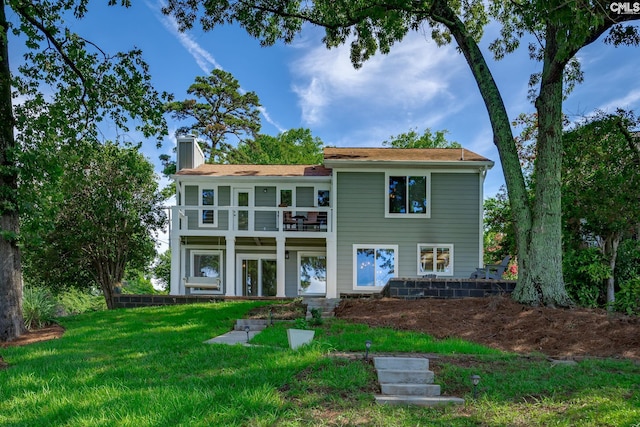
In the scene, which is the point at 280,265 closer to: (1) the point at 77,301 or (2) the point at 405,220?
(2) the point at 405,220

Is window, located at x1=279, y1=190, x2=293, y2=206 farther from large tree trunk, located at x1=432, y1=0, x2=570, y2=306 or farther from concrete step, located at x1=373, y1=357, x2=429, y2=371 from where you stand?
concrete step, located at x1=373, y1=357, x2=429, y2=371

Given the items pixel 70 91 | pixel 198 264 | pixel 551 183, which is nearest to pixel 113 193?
pixel 198 264

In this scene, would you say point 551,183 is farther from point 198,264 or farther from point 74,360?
point 198,264

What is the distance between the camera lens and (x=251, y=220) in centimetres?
1580

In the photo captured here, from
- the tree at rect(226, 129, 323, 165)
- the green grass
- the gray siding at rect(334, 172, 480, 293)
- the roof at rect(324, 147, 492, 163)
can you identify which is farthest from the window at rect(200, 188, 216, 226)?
the tree at rect(226, 129, 323, 165)

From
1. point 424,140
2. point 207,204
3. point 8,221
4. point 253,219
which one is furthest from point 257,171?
point 424,140

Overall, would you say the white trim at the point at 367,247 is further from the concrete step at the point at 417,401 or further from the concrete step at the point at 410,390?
the concrete step at the point at 417,401

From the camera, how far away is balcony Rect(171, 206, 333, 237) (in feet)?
50.4

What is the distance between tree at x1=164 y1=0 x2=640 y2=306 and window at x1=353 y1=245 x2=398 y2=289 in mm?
6469

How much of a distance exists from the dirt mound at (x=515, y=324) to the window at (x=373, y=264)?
5.81m

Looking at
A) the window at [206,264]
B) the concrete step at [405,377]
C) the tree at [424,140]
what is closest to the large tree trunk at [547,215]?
the concrete step at [405,377]

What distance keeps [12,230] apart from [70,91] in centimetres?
391

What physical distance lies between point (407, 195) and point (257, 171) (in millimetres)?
6378

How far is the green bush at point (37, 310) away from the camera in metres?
9.57
